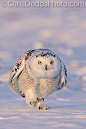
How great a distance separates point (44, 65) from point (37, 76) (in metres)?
0.38

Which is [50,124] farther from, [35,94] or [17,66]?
[17,66]

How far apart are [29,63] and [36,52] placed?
0.34 metres

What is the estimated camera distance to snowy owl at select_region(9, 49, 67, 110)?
16.2 ft

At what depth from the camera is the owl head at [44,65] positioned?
4875 mm

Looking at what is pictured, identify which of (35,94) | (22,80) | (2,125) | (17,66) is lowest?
(2,125)

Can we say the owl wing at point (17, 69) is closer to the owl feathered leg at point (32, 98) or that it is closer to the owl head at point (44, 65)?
the owl head at point (44, 65)

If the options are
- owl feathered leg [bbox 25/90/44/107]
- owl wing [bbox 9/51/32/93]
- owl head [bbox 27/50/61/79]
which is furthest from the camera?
owl wing [bbox 9/51/32/93]

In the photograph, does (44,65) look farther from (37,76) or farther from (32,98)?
(32,98)

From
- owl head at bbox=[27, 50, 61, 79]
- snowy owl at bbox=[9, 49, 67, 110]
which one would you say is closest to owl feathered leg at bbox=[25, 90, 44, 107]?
snowy owl at bbox=[9, 49, 67, 110]

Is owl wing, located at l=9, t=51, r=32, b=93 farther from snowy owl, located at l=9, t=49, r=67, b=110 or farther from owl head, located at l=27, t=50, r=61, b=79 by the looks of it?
owl head, located at l=27, t=50, r=61, b=79

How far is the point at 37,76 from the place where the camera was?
16.8 feet

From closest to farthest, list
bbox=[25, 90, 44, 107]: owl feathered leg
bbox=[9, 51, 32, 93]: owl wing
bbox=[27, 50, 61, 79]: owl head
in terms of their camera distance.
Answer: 1. bbox=[27, 50, 61, 79]: owl head
2. bbox=[25, 90, 44, 107]: owl feathered leg
3. bbox=[9, 51, 32, 93]: owl wing

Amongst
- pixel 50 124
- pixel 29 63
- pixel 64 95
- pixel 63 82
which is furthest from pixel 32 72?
pixel 64 95

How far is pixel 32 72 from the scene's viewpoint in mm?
5145
